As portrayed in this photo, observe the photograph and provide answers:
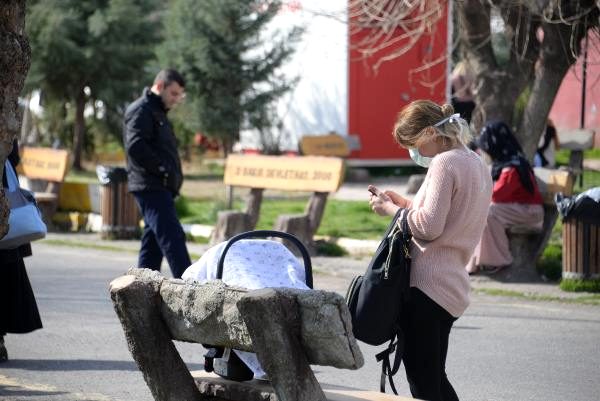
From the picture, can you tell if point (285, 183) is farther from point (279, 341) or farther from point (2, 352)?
point (279, 341)

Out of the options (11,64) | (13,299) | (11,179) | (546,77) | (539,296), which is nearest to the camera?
(11,64)

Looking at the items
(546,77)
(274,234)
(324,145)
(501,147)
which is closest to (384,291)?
(274,234)

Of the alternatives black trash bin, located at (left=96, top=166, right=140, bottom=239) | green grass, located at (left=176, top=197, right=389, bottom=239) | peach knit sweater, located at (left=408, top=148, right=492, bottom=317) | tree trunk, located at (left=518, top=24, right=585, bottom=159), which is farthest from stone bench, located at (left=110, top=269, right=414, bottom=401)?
black trash bin, located at (left=96, top=166, right=140, bottom=239)

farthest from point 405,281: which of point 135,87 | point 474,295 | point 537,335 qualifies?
point 135,87

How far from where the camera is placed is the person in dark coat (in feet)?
25.6

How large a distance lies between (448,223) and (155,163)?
4.56m

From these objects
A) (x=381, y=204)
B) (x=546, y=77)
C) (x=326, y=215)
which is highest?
(x=546, y=77)

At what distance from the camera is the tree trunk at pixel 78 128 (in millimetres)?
24703

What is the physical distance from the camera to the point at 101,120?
25984 millimetres

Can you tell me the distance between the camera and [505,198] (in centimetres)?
1145

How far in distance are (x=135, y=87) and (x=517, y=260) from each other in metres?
14.5

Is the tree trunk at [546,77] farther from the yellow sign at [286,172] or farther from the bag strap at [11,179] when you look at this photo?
the bag strap at [11,179]

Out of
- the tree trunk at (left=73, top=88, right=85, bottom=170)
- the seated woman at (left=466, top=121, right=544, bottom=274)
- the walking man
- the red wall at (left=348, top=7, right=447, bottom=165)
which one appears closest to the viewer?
the walking man

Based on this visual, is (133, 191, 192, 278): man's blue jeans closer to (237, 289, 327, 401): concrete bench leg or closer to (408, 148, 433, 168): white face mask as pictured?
(408, 148, 433, 168): white face mask
